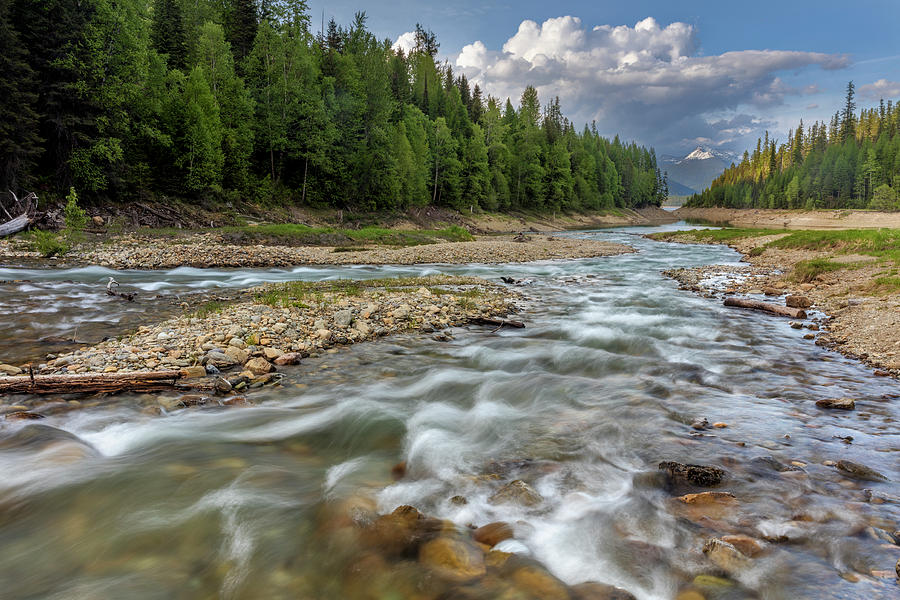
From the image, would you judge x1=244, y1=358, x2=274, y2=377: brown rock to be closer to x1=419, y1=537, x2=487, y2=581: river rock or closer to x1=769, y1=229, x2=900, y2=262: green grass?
x1=419, y1=537, x2=487, y2=581: river rock

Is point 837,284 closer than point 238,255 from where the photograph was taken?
Yes

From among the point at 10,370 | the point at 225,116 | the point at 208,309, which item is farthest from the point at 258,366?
the point at 225,116

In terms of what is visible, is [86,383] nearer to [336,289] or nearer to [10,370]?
[10,370]

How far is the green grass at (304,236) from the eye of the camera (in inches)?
1071

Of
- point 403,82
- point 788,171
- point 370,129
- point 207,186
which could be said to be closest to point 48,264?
point 207,186

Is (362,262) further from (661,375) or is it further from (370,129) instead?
(370,129)

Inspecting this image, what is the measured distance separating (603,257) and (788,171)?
13572 centimetres

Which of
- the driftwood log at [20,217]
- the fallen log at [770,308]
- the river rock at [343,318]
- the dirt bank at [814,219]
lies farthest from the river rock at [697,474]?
the dirt bank at [814,219]

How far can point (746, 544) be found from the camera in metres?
3.52

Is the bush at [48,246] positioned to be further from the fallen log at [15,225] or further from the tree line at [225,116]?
the tree line at [225,116]

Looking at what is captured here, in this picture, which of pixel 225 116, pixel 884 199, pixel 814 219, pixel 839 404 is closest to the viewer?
pixel 839 404

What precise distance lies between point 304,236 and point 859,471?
30.7 meters

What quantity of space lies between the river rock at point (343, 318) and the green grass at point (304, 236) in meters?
18.9

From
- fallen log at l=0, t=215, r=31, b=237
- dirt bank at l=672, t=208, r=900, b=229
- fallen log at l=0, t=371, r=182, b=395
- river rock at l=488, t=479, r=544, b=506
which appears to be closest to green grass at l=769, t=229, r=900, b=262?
river rock at l=488, t=479, r=544, b=506
